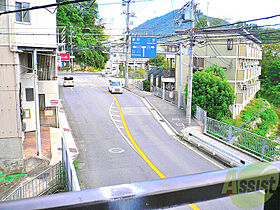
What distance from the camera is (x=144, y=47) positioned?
108 ft

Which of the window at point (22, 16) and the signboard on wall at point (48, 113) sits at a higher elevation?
the window at point (22, 16)

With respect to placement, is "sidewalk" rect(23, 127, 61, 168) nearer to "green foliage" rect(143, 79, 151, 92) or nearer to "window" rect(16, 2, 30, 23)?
"window" rect(16, 2, 30, 23)

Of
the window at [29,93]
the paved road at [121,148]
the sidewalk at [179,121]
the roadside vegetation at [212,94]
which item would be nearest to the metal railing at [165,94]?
the sidewalk at [179,121]

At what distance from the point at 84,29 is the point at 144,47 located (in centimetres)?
3074

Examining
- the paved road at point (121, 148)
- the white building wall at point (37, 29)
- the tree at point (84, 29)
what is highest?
the tree at point (84, 29)

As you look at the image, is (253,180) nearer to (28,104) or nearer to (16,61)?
(16,61)

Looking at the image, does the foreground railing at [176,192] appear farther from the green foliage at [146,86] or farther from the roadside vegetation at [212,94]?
the green foliage at [146,86]

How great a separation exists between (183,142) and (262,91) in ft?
131

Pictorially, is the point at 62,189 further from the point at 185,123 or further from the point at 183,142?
the point at 185,123

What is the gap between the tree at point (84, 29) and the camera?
53.7 metres

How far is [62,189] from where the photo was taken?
13.4 metres

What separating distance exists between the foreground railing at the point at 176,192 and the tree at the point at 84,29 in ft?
175

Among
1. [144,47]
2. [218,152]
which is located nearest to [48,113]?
[144,47]

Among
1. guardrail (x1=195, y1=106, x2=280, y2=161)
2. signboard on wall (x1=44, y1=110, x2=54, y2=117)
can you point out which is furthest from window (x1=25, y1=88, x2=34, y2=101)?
guardrail (x1=195, y1=106, x2=280, y2=161)
